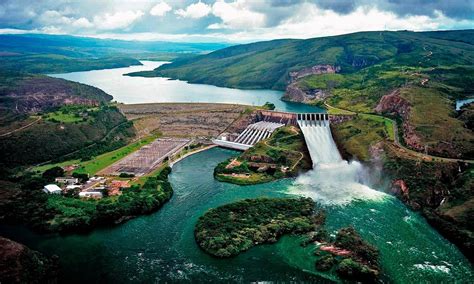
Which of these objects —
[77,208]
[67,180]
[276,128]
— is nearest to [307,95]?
[276,128]

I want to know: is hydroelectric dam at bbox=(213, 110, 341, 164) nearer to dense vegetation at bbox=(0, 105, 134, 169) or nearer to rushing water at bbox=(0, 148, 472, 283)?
dense vegetation at bbox=(0, 105, 134, 169)

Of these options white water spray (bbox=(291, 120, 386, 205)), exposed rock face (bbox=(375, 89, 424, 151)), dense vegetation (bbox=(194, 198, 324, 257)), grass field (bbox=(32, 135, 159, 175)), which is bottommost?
grass field (bbox=(32, 135, 159, 175))

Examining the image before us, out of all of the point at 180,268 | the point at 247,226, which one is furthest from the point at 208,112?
the point at 180,268

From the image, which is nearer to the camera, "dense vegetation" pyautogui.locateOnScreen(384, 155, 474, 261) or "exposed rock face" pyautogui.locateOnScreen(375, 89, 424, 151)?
"dense vegetation" pyautogui.locateOnScreen(384, 155, 474, 261)

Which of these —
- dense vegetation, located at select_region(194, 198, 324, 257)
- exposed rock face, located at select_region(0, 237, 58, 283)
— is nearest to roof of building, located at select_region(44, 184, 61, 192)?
exposed rock face, located at select_region(0, 237, 58, 283)

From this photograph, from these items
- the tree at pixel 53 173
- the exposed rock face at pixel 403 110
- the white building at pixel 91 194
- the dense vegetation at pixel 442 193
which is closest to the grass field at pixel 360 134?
the exposed rock face at pixel 403 110

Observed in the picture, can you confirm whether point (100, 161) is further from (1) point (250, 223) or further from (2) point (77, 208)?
(1) point (250, 223)

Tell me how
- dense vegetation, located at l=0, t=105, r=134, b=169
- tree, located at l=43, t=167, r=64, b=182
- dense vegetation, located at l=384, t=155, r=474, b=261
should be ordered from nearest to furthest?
dense vegetation, located at l=384, t=155, r=474, b=261, tree, located at l=43, t=167, r=64, b=182, dense vegetation, located at l=0, t=105, r=134, b=169

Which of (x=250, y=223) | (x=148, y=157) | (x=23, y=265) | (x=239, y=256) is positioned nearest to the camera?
(x=23, y=265)
